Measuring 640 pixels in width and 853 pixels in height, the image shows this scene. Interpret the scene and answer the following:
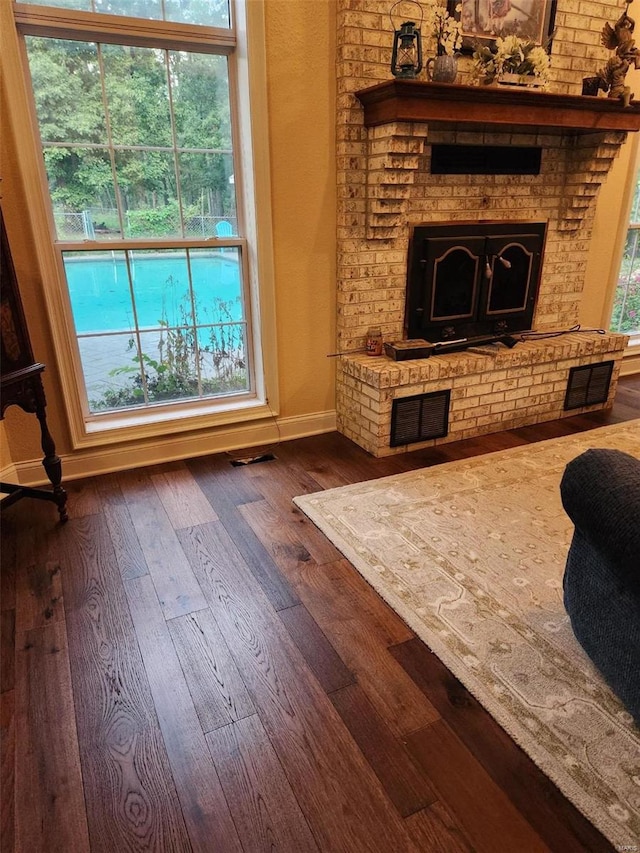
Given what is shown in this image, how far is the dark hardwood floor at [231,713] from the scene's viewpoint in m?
1.25

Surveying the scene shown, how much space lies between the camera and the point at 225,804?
4.26 ft

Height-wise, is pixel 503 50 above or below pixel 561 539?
above

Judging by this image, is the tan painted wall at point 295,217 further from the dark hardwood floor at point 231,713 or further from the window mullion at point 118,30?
the dark hardwood floor at point 231,713

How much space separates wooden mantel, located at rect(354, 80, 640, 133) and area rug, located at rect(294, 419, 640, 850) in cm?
181

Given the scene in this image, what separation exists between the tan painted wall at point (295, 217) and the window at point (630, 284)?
265 cm

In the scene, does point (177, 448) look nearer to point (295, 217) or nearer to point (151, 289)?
point (151, 289)

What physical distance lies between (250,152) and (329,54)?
66 centimetres

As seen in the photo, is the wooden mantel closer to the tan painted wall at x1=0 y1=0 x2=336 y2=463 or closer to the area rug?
the tan painted wall at x1=0 y1=0 x2=336 y2=463

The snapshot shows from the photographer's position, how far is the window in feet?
14.2

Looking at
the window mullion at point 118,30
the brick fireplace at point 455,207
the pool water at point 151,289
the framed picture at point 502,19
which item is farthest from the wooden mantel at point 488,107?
the pool water at point 151,289

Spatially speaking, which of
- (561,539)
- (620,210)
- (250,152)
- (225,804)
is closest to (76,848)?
(225,804)

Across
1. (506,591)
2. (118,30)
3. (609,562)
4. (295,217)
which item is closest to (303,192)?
(295,217)

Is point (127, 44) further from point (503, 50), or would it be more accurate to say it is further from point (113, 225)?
point (503, 50)

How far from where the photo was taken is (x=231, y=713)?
1.54 meters
